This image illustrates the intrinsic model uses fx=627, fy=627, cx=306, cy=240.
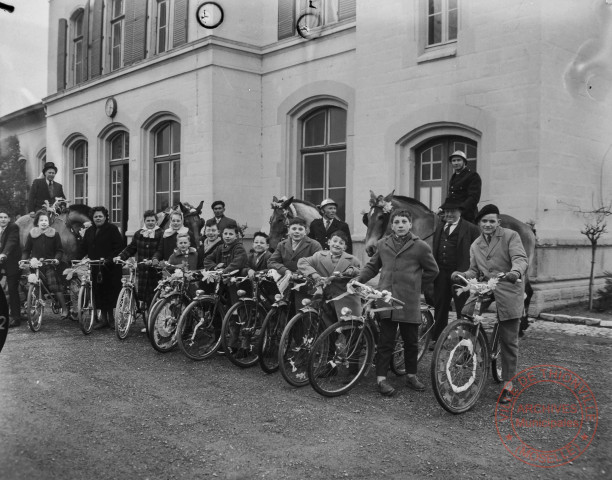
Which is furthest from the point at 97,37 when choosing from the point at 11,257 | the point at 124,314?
the point at 124,314

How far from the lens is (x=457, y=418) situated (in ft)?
15.9

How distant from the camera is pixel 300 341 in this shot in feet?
19.0

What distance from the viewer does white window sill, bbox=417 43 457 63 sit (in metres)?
10.2

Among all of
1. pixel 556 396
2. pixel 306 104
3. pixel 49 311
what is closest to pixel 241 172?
pixel 306 104

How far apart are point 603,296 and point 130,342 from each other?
7.05 m

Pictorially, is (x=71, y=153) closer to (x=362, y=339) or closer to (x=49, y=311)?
(x=49, y=311)

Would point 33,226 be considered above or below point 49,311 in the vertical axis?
above

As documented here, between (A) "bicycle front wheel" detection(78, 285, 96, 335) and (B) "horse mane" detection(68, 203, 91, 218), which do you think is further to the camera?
(B) "horse mane" detection(68, 203, 91, 218)

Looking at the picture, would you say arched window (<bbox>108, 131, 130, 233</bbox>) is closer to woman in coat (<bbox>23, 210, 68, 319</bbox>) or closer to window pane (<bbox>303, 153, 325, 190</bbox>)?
window pane (<bbox>303, 153, 325, 190</bbox>)

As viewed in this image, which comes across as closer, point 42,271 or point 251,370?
point 251,370

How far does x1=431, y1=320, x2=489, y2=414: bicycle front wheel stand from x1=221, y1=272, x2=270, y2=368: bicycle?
2.21m

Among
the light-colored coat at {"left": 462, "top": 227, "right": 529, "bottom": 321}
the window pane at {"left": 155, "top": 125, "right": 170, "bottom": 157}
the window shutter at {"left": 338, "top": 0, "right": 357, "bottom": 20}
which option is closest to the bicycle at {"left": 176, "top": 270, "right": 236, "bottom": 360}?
the light-colored coat at {"left": 462, "top": 227, "right": 529, "bottom": 321}

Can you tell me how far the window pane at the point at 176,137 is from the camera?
1530 cm

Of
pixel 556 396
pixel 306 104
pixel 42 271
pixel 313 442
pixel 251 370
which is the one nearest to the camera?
pixel 313 442
